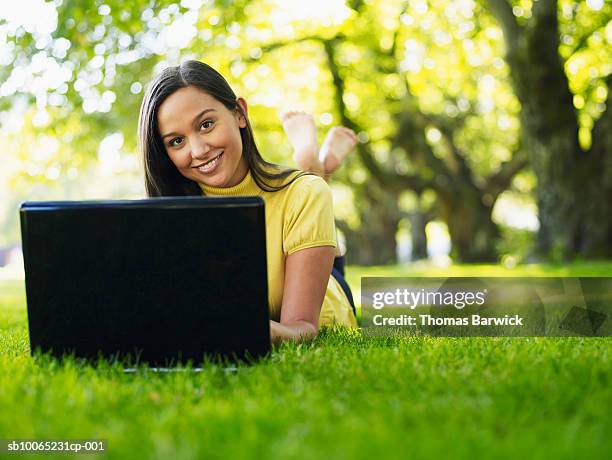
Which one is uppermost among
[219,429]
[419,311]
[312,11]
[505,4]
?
[312,11]

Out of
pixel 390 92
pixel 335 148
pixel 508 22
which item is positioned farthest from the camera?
pixel 390 92

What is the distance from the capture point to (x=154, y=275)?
2258 mm

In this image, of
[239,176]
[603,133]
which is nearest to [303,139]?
[239,176]

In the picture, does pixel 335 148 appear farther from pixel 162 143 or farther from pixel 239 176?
pixel 162 143

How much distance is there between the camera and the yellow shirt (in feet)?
9.75

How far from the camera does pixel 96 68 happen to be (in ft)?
26.7

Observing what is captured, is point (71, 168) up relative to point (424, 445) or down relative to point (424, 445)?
up

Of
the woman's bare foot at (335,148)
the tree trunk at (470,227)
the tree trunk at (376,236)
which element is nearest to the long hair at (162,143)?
the woman's bare foot at (335,148)

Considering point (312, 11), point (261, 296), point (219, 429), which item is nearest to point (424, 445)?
point (219, 429)

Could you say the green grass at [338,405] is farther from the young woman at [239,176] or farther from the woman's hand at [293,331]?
the young woman at [239,176]

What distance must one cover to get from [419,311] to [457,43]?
1102 centimetres

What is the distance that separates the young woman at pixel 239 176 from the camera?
294 cm

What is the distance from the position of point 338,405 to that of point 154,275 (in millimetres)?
810

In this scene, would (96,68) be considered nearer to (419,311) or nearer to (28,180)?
(419,311)
